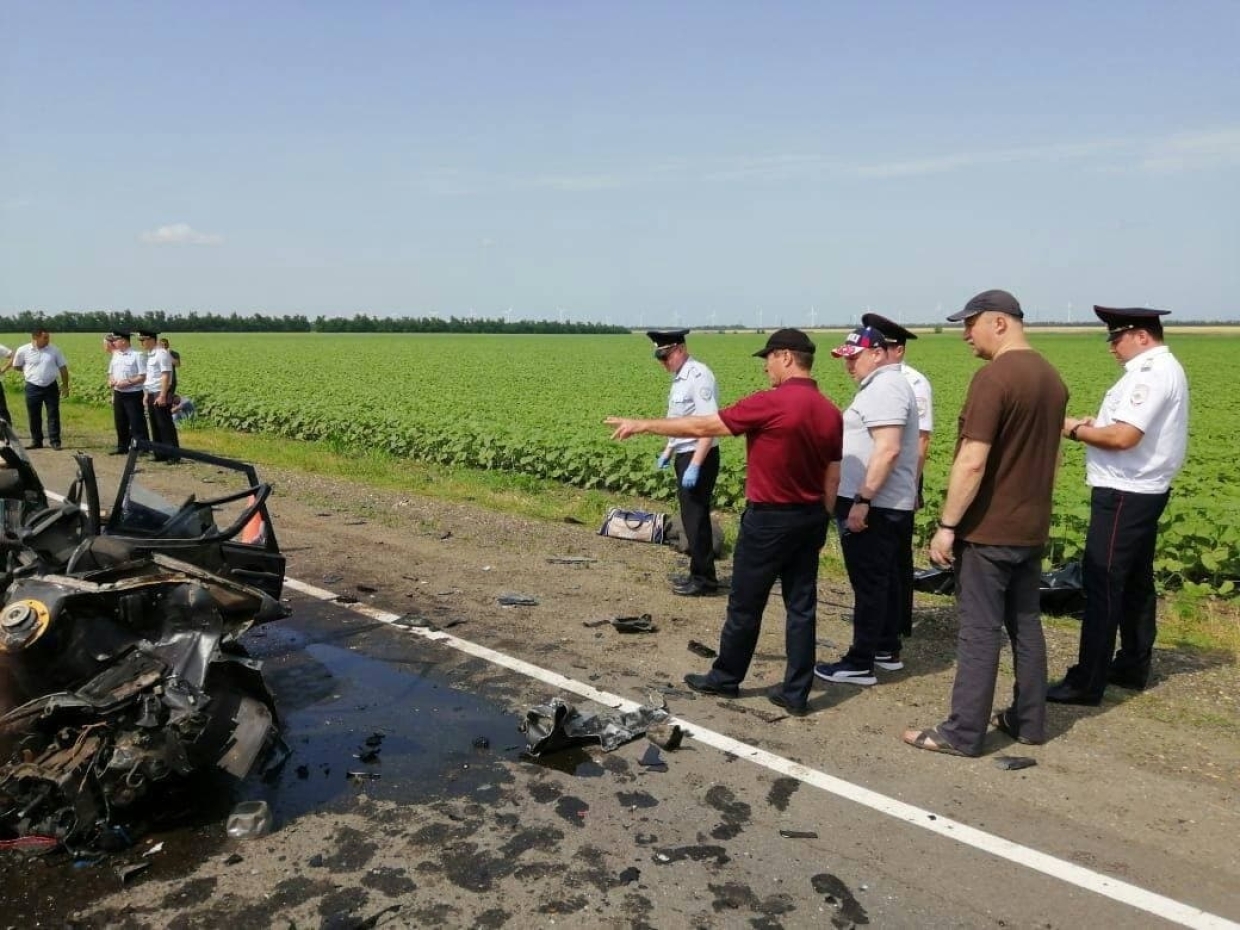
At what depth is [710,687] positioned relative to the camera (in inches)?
218

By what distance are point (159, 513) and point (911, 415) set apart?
172 inches

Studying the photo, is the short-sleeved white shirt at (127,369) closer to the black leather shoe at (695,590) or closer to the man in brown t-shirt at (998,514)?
the black leather shoe at (695,590)

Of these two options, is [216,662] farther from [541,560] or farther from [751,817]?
[541,560]

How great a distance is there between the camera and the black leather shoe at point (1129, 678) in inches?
226

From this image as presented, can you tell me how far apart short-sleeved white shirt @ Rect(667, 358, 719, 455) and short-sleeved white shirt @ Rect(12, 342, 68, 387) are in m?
12.1

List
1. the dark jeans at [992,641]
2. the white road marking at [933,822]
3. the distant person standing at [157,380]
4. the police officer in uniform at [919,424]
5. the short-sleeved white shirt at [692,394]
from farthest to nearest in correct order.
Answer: the distant person standing at [157,380] < the short-sleeved white shirt at [692,394] < the police officer in uniform at [919,424] < the dark jeans at [992,641] < the white road marking at [933,822]

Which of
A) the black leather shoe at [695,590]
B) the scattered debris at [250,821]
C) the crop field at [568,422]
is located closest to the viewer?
the scattered debris at [250,821]

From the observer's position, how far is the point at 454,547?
9305 millimetres

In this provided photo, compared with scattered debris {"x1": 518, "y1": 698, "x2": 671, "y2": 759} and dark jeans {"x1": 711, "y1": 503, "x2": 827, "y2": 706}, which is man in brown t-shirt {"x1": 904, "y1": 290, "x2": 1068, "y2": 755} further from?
scattered debris {"x1": 518, "y1": 698, "x2": 671, "y2": 759}

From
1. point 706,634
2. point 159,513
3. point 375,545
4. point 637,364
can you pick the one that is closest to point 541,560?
point 375,545

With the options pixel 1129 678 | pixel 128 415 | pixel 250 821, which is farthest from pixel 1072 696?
pixel 128 415

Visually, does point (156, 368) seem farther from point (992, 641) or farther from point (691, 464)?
point (992, 641)

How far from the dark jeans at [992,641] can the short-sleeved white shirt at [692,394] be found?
2.83m

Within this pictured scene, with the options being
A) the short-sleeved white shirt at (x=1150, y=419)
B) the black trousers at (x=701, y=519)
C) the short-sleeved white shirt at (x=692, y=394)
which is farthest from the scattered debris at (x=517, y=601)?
the short-sleeved white shirt at (x=1150, y=419)
